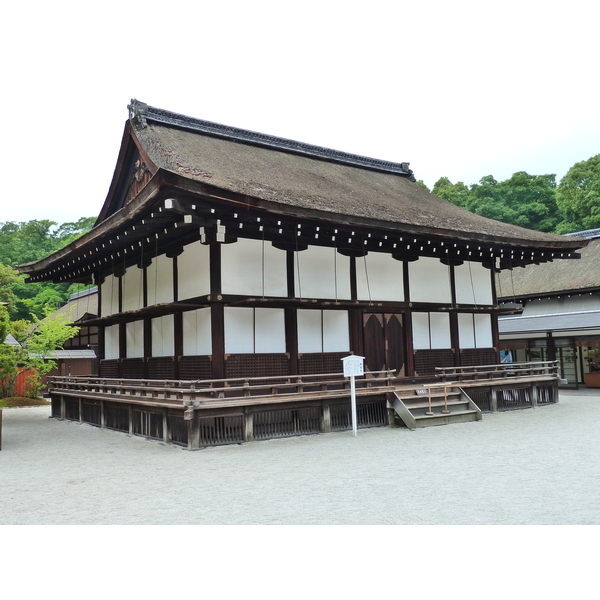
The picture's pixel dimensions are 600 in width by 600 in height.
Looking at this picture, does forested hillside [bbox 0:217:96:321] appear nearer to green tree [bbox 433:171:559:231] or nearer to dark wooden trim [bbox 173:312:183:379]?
dark wooden trim [bbox 173:312:183:379]

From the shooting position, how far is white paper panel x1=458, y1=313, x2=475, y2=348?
17.2 meters

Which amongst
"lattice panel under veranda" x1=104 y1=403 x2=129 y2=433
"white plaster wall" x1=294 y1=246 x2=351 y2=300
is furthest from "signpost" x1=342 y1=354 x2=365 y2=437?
"lattice panel under veranda" x1=104 y1=403 x2=129 y2=433

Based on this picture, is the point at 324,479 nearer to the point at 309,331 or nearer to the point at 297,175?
the point at 309,331

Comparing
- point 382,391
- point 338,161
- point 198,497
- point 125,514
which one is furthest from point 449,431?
point 338,161

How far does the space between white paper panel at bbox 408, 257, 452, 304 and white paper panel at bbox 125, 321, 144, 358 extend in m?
7.73

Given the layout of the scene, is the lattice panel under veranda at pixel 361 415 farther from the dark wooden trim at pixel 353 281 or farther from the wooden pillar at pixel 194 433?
the wooden pillar at pixel 194 433

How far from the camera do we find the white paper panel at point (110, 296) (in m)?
18.1

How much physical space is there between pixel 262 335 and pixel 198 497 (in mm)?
6475

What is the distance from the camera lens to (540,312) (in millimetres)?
27328

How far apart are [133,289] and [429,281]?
28.2 feet

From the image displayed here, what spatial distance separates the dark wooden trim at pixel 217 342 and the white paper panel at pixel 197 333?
0.29 m

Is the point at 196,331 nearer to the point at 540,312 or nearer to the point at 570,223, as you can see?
the point at 540,312


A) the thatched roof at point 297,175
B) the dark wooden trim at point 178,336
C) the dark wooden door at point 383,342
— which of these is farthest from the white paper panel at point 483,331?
the dark wooden trim at point 178,336

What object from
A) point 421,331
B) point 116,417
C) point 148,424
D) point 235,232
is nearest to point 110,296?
point 116,417
